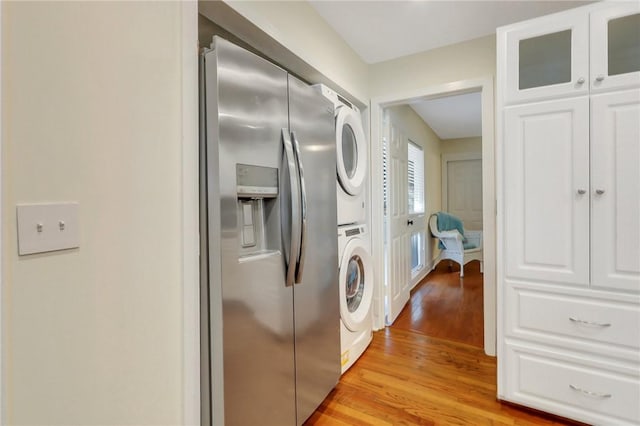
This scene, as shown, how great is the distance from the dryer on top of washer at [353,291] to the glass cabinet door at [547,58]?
121 centimetres

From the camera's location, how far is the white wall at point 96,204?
62cm

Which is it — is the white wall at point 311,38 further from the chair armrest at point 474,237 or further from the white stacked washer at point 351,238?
the chair armrest at point 474,237

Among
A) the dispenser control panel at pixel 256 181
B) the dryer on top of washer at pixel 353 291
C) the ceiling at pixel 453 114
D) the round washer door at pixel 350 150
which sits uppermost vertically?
the ceiling at pixel 453 114

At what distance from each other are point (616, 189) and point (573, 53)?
2.31 ft

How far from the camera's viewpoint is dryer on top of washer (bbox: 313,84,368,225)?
1878 mm

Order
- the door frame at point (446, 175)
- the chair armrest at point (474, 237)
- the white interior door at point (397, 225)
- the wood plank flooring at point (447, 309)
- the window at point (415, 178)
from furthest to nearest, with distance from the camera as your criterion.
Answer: the door frame at point (446, 175), the chair armrest at point (474, 237), the window at point (415, 178), the white interior door at point (397, 225), the wood plank flooring at point (447, 309)

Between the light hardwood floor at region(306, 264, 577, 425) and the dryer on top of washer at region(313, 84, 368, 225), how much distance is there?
104 centimetres

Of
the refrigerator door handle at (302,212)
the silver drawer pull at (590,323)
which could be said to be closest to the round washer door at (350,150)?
the refrigerator door handle at (302,212)

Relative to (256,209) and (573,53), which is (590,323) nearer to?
(573,53)

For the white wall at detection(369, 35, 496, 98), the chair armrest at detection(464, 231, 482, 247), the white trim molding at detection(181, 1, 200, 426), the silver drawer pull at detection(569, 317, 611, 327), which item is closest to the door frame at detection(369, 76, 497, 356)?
the white wall at detection(369, 35, 496, 98)

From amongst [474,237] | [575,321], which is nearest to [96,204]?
[575,321]

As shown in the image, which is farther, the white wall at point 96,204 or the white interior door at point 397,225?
the white interior door at point 397,225

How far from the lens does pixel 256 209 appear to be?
4.19 feet

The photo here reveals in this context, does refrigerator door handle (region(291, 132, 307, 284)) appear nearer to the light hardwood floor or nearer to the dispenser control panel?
the dispenser control panel
